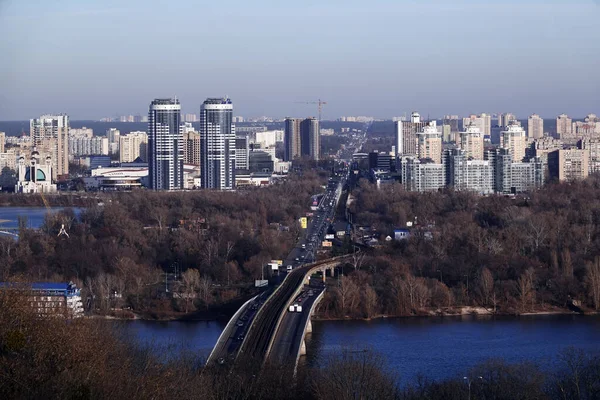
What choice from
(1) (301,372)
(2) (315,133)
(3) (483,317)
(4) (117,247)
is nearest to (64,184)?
(2) (315,133)

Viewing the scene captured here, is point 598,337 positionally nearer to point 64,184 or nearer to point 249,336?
point 249,336

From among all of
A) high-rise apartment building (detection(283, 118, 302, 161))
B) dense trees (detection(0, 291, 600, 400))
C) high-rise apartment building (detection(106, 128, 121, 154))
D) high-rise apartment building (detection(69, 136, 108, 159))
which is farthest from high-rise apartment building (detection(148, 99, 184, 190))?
dense trees (detection(0, 291, 600, 400))

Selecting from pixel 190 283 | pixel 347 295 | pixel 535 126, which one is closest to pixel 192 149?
pixel 535 126

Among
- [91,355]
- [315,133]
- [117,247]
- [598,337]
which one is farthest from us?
[315,133]

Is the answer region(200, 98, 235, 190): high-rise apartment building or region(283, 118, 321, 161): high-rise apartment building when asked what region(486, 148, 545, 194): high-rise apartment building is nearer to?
region(200, 98, 235, 190): high-rise apartment building

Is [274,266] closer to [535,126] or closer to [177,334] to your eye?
[177,334]

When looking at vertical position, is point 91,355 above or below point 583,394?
above

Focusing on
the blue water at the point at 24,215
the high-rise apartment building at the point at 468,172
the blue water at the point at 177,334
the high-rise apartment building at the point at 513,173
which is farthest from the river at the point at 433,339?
the high-rise apartment building at the point at 513,173
